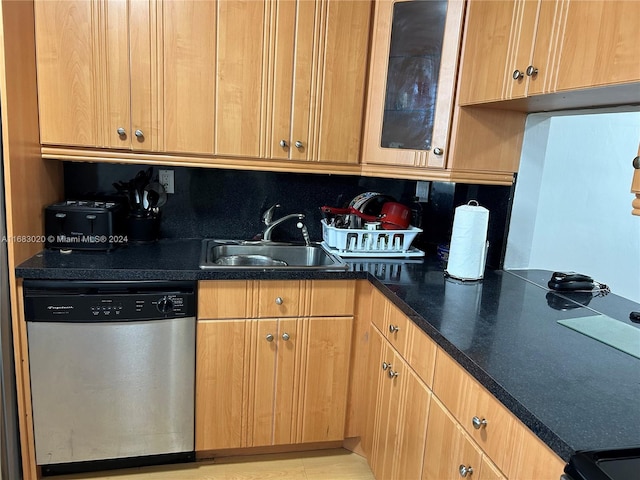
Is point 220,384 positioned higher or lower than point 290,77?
lower

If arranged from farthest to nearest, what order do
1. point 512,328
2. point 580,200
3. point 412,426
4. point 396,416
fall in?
point 580,200 < point 396,416 < point 412,426 < point 512,328

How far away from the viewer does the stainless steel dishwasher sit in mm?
1684

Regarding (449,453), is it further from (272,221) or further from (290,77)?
(290,77)

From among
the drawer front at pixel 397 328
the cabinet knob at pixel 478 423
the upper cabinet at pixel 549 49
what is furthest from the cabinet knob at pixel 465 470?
the upper cabinet at pixel 549 49

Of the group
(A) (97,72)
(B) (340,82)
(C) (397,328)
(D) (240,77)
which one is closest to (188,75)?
(D) (240,77)

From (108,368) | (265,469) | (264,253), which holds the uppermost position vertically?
(264,253)

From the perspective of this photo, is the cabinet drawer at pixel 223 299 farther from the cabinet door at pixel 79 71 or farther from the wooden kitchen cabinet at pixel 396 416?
the cabinet door at pixel 79 71

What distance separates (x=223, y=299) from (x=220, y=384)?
37 cm

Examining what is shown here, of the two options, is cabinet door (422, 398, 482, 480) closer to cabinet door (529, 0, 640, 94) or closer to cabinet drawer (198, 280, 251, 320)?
cabinet drawer (198, 280, 251, 320)

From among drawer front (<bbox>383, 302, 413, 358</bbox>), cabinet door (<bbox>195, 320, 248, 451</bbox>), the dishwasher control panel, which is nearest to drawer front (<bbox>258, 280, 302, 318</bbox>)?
cabinet door (<bbox>195, 320, 248, 451</bbox>)

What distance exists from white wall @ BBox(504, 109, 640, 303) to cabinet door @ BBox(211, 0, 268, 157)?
1.16m

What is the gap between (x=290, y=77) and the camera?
1.93 metres

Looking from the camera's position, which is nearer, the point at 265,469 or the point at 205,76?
the point at 205,76

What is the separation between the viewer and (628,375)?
1098 millimetres
